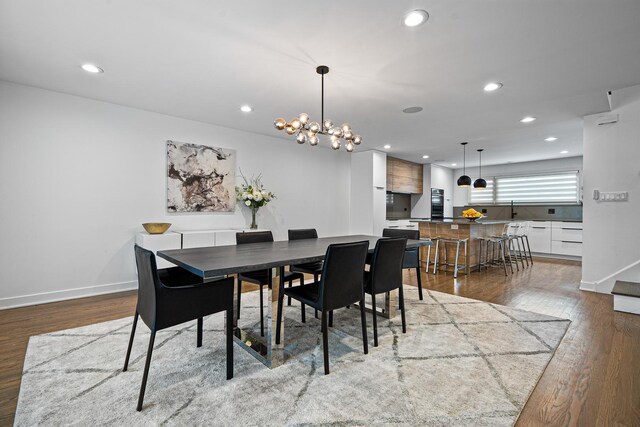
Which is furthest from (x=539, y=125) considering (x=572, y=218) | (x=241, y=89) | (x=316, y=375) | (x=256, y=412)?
(x=256, y=412)

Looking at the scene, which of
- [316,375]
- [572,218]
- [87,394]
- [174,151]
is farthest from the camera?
[572,218]

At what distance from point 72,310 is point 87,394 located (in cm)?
195

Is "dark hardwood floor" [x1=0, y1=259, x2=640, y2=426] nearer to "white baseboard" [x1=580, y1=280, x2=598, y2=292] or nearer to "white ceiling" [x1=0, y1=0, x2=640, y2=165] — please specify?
"white baseboard" [x1=580, y1=280, x2=598, y2=292]

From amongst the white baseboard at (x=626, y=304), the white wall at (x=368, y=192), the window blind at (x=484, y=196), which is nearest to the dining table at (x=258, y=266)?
the white baseboard at (x=626, y=304)

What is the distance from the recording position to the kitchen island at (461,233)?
17.1 ft

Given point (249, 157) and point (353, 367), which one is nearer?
point (353, 367)

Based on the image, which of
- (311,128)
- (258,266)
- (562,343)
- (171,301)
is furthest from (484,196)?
(171,301)

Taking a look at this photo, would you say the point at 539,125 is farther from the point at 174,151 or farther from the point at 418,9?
the point at 174,151

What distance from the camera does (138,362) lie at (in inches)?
82.0

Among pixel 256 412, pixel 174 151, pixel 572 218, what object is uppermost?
pixel 174 151

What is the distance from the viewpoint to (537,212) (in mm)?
7570

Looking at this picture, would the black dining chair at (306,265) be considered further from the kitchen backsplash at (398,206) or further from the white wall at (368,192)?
the kitchen backsplash at (398,206)

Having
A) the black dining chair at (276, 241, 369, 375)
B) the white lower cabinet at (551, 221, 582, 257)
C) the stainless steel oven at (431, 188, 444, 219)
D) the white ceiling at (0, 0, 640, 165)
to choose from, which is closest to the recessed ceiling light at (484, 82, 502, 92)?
the white ceiling at (0, 0, 640, 165)

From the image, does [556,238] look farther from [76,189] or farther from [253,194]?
[76,189]
